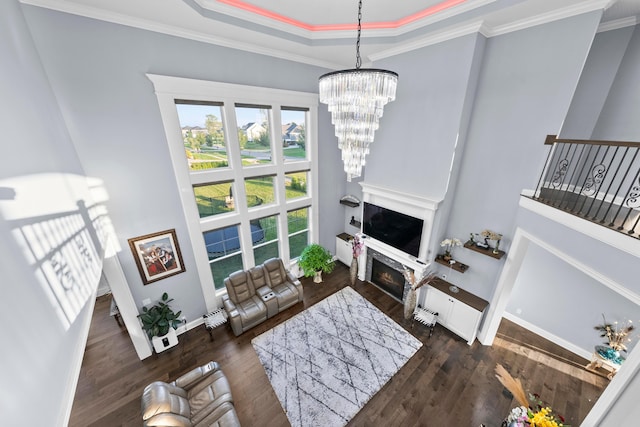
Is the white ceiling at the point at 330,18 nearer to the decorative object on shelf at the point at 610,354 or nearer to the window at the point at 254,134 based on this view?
the window at the point at 254,134

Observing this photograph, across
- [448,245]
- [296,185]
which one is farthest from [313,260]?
[448,245]

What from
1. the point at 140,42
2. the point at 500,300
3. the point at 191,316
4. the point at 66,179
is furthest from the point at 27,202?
the point at 500,300

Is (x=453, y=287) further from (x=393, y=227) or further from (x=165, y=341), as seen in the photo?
(x=165, y=341)

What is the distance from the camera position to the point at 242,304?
219 inches

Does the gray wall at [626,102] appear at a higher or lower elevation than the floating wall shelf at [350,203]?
higher

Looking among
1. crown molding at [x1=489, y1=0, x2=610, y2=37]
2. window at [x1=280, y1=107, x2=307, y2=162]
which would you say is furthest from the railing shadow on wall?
crown molding at [x1=489, y1=0, x2=610, y2=37]

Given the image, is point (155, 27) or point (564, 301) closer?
point (155, 27)

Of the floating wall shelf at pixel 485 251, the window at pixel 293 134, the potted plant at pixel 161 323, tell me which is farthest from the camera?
the window at pixel 293 134

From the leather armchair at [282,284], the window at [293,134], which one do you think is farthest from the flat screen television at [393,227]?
the leather armchair at [282,284]

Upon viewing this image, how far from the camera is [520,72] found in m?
3.82

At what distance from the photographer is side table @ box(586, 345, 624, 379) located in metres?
4.20

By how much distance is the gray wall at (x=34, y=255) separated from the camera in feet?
4.31

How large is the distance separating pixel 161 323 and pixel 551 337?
334 inches

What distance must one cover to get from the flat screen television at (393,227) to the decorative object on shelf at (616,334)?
372 cm
